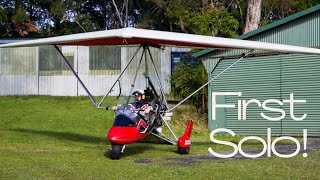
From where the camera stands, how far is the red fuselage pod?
485 inches

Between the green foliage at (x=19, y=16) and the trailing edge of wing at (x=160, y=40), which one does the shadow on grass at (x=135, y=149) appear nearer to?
the trailing edge of wing at (x=160, y=40)

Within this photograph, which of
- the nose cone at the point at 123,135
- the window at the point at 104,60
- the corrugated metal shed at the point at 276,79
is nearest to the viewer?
the nose cone at the point at 123,135

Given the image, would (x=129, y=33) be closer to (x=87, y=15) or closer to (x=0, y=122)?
(x=0, y=122)

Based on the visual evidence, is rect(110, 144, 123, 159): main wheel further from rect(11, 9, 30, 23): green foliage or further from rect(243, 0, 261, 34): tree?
rect(11, 9, 30, 23): green foliage

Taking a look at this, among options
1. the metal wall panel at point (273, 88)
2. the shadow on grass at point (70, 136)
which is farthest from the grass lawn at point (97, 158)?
the metal wall panel at point (273, 88)

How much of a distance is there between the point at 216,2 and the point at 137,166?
89.3 ft

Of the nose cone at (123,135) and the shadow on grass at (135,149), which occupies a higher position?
the nose cone at (123,135)

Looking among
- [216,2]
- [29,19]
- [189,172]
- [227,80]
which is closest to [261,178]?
[189,172]

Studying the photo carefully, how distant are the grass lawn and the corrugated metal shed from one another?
1.62 meters

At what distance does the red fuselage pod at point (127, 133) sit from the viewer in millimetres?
12312

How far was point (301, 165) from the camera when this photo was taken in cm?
1108

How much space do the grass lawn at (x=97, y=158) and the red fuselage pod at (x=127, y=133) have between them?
44 centimetres

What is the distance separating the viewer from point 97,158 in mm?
12438

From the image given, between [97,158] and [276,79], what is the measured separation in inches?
356
